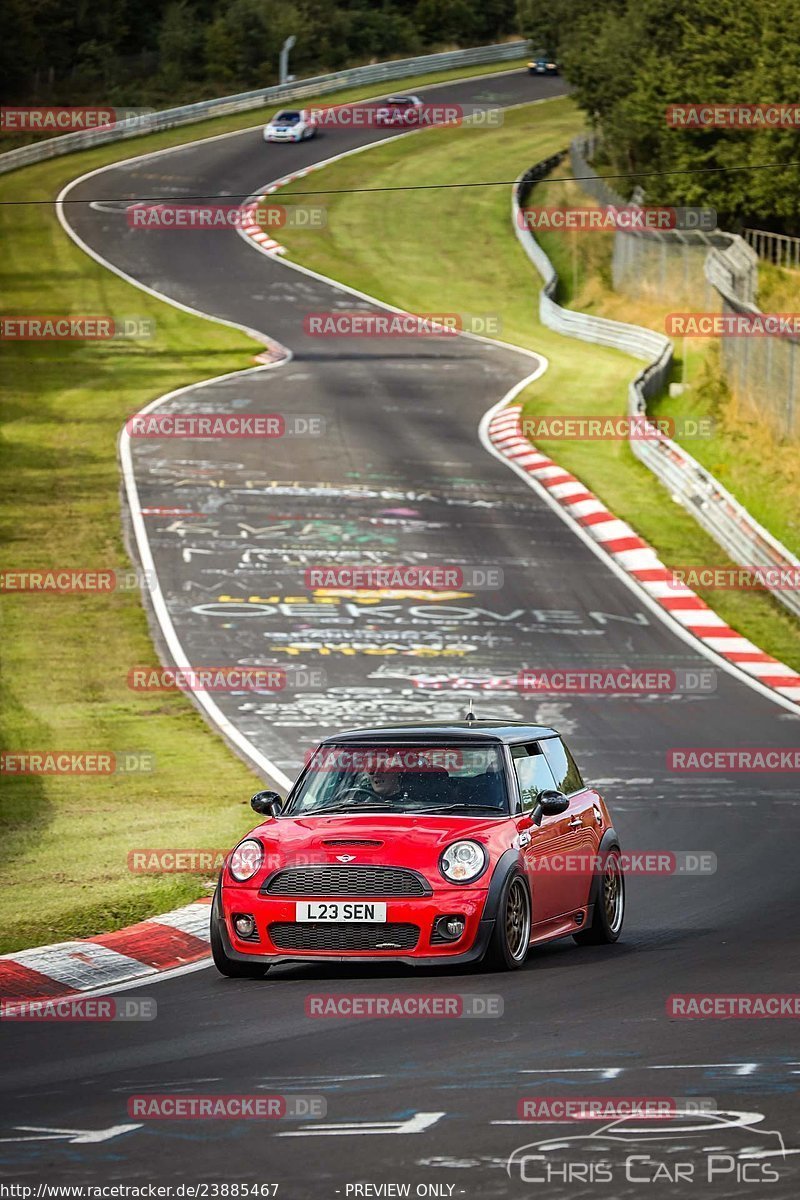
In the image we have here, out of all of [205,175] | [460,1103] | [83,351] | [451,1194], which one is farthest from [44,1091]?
[205,175]

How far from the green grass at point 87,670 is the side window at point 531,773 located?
2.86m

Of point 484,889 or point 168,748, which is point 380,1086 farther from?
point 168,748

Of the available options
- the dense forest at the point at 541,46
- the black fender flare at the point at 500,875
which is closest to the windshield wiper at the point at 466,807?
the black fender flare at the point at 500,875

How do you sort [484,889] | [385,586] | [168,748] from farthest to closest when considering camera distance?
[385,586], [168,748], [484,889]

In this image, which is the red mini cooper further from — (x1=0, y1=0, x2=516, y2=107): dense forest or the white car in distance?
(x1=0, y1=0, x2=516, y2=107): dense forest

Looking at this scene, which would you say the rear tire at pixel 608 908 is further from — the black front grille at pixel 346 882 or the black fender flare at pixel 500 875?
the black front grille at pixel 346 882

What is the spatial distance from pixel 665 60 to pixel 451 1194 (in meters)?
52.7

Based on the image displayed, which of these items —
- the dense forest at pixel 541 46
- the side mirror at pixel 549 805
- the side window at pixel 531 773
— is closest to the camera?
the side mirror at pixel 549 805

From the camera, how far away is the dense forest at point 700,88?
4778 centimetres

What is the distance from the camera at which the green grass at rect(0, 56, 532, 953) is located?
1409cm

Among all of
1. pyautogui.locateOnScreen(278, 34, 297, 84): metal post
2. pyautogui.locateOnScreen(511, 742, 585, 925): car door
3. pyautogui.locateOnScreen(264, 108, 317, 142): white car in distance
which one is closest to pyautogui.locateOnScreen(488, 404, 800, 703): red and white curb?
pyautogui.locateOnScreen(511, 742, 585, 925): car door

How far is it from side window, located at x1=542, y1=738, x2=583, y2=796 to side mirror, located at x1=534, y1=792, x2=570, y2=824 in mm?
896

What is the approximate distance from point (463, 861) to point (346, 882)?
0.67 m

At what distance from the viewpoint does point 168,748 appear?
799 inches
